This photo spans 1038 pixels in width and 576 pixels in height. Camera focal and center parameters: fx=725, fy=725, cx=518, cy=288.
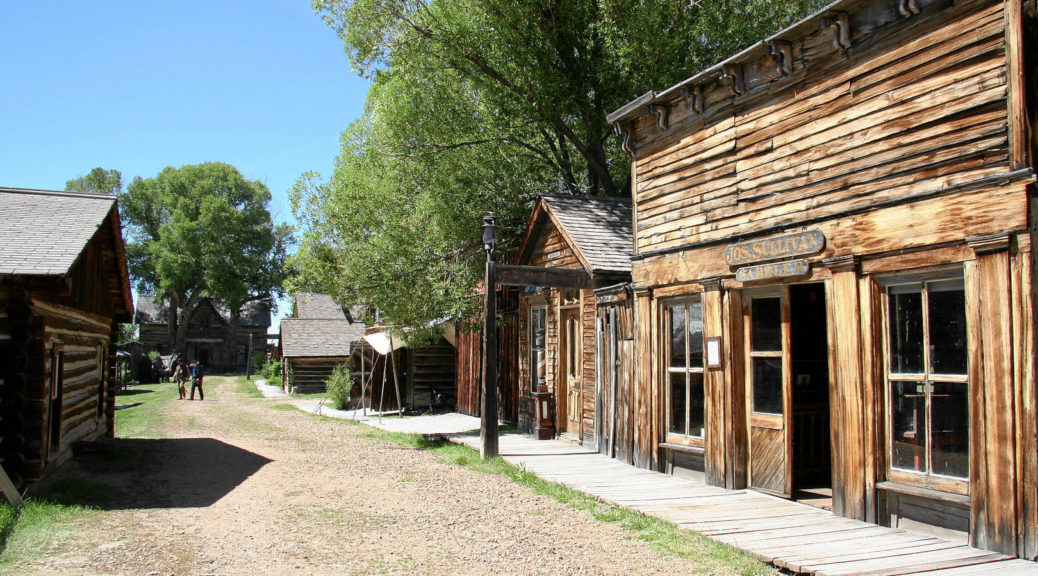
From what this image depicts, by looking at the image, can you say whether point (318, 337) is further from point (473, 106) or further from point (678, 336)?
point (678, 336)

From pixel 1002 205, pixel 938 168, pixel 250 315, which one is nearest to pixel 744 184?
pixel 938 168

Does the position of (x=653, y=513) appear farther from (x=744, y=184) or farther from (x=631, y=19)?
(x=631, y=19)

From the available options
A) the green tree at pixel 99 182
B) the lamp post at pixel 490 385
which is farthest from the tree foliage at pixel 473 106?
the green tree at pixel 99 182

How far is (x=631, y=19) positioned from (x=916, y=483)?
11.4m

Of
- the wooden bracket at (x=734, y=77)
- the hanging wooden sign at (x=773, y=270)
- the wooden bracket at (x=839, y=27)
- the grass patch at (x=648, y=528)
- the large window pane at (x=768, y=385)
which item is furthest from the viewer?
the wooden bracket at (x=734, y=77)

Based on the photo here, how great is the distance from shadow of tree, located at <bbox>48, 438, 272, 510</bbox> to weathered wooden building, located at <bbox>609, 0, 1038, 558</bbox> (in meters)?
5.87

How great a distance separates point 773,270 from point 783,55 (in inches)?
89.6

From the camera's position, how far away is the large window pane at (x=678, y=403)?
9.39 m

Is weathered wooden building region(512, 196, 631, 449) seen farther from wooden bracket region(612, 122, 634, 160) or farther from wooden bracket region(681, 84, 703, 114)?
wooden bracket region(681, 84, 703, 114)

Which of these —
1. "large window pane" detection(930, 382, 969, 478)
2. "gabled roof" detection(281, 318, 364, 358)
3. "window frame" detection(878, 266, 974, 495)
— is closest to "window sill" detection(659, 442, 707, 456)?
"window frame" detection(878, 266, 974, 495)

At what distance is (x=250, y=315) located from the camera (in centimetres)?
6191

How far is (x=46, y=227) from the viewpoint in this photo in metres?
10.0

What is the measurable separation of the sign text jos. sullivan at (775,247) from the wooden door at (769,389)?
404 mm

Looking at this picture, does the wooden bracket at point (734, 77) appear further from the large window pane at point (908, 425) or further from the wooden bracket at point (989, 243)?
the large window pane at point (908, 425)
